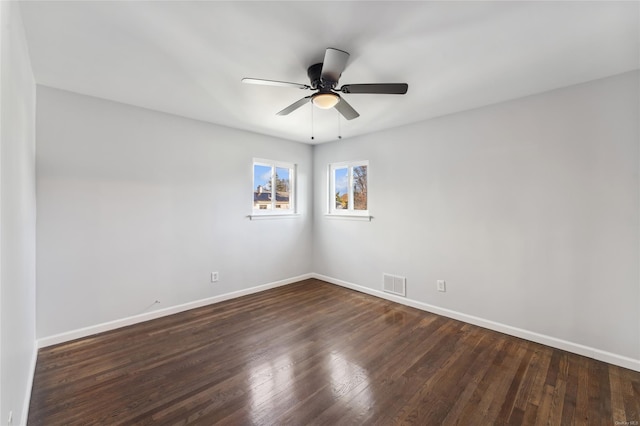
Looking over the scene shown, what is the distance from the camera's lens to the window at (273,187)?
4383mm

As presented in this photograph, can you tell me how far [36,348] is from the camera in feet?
8.14

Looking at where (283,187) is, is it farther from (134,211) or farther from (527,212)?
(527,212)

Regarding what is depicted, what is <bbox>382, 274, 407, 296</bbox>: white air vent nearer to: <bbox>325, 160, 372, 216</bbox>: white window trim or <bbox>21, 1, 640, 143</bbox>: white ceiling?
<bbox>325, 160, 372, 216</bbox>: white window trim

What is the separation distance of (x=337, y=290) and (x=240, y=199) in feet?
6.86

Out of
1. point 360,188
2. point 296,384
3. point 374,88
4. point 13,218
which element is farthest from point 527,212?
point 13,218

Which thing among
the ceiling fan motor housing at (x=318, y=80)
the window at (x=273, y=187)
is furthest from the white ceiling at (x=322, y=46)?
the window at (x=273, y=187)

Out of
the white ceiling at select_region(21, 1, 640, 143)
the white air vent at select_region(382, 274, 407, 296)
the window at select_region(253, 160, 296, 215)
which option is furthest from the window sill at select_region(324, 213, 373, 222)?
the white ceiling at select_region(21, 1, 640, 143)

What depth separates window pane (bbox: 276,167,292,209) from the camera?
4.70 metres

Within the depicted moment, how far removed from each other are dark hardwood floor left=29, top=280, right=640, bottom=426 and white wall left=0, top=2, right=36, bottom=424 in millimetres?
490

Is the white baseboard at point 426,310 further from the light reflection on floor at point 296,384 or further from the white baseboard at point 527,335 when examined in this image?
the light reflection on floor at point 296,384

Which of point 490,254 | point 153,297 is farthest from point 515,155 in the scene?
point 153,297

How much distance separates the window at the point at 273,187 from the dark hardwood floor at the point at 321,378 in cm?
191

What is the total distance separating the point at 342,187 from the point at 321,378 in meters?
3.13

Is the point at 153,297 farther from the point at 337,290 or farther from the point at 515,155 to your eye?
the point at 515,155
